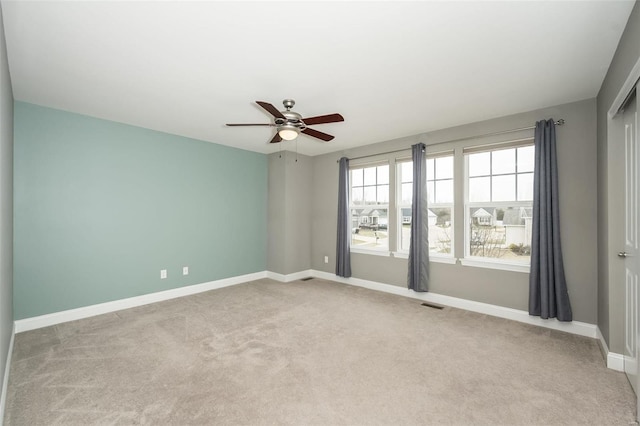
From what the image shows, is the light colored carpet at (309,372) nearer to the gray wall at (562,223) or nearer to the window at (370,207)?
the gray wall at (562,223)

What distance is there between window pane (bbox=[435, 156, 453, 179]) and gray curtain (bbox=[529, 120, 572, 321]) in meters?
1.05

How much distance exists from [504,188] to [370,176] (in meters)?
2.13

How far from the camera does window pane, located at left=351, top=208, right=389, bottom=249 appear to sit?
4977 mm

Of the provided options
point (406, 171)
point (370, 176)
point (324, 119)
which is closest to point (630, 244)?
point (324, 119)

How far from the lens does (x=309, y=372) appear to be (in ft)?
7.73

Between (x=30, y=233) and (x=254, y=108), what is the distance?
115 inches

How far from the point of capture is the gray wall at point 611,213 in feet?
7.80

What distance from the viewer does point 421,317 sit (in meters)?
3.62

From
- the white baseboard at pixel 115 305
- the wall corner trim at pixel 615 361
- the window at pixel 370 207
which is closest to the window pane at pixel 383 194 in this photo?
the window at pixel 370 207

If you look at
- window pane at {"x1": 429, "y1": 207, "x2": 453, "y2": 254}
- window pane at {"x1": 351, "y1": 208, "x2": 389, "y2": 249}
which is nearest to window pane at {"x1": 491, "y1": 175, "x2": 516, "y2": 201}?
window pane at {"x1": 429, "y1": 207, "x2": 453, "y2": 254}

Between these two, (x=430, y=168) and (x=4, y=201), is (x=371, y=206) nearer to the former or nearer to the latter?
(x=430, y=168)

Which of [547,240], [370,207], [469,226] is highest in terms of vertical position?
[370,207]

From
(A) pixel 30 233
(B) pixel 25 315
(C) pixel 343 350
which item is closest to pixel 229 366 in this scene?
(C) pixel 343 350

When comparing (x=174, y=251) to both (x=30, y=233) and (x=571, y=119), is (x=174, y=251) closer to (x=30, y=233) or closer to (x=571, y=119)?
(x=30, y=233)
